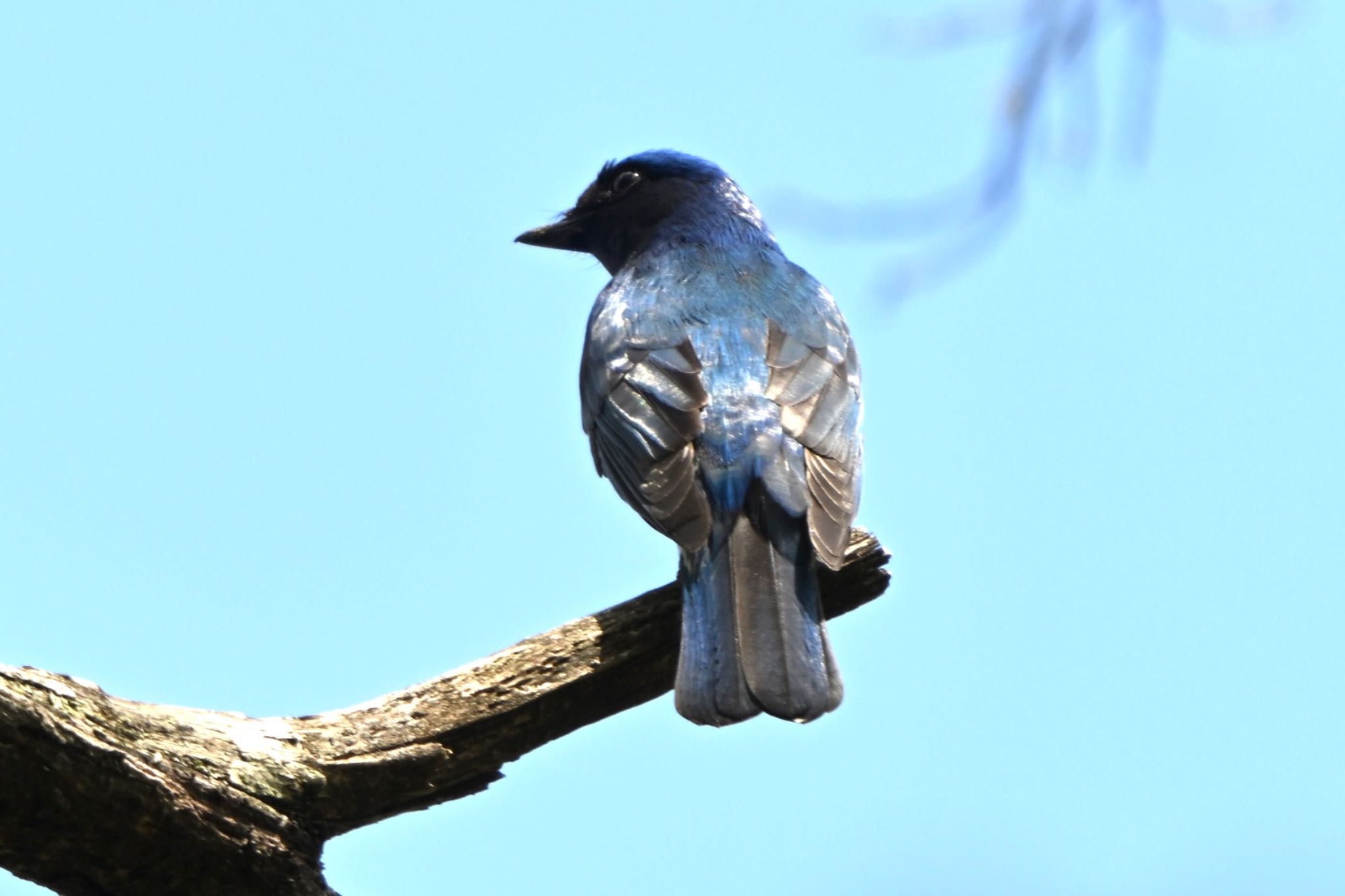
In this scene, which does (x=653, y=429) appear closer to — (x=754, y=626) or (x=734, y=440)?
(x=734, y=440)

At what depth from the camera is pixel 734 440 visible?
18.2 feet

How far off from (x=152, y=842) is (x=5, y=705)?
0.53 metres

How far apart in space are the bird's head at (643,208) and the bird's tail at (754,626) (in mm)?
2757

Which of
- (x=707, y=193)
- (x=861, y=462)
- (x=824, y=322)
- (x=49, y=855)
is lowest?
(x=49, y=855)

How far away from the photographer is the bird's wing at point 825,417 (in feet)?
17.0

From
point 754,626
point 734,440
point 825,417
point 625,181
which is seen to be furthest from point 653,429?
point 625,181

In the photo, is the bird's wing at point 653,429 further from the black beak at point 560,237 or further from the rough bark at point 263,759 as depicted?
the black beak at point 560,237

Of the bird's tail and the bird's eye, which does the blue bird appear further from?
the bird's eye

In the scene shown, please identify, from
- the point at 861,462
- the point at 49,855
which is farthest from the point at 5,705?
the point at 861,462

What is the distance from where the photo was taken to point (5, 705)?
353 cm

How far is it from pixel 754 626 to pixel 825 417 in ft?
3.98

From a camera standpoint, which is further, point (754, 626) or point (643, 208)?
point (643, 208)

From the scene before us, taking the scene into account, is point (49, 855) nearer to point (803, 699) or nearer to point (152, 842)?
point (152, 842)

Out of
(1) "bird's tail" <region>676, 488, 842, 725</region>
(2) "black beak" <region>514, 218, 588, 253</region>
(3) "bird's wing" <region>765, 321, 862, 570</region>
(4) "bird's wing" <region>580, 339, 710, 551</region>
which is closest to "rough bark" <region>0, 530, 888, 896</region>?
(1) "bird's tail" <region>676, 488, 842, 725</region>
